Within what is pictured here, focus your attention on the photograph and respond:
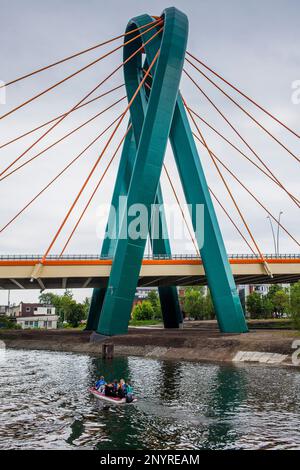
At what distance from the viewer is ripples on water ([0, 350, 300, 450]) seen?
56.5 feet

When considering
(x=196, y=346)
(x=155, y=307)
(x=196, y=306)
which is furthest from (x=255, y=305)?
(x=196, y=346)

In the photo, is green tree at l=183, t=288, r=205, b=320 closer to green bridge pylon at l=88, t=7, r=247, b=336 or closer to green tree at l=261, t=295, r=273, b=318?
green tree at l=261, t=295, r=273, b=318

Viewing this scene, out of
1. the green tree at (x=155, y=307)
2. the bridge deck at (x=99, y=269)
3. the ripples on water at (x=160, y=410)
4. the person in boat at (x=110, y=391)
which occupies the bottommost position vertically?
the ripples on water at (x=160, y=410)

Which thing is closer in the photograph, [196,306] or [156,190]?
[156,190]

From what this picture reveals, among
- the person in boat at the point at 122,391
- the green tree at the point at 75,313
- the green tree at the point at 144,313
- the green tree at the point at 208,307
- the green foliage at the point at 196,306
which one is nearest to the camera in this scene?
the person in boat at the point at 122,391

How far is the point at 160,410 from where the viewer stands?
22.2m

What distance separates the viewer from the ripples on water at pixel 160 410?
17.2 metres

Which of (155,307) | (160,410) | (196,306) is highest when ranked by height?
(196,306)

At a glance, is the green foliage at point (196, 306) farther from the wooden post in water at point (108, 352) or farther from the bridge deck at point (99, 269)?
the wooden post in water at point (108, 352)

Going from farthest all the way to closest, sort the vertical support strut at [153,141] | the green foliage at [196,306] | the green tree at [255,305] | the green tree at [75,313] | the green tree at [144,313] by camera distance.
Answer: the green tree at [144,313] < the green foliage at [196,306] < the green tree at [255,305] < the green tree at [75,313] < the vertical support strut at [153,141]

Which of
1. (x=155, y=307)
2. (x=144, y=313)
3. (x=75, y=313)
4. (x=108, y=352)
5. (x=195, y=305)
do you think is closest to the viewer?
(x=108, y=352)

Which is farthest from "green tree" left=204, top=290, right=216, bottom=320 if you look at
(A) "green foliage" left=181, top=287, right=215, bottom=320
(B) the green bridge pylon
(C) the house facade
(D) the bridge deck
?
(B) the green bridge pylon

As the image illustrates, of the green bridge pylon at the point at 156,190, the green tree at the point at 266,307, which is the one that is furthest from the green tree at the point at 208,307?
the green bridge pylon at the point at 156,190

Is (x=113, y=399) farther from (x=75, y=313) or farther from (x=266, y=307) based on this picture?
(x=266, y=307)
